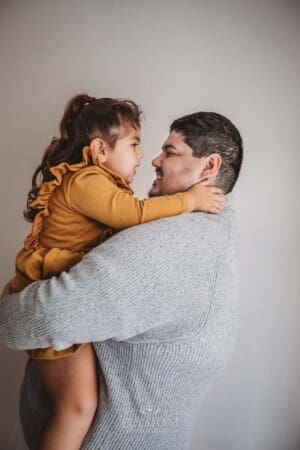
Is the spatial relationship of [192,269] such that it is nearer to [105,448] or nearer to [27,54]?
[105,448]

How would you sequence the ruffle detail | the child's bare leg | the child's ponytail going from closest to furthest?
1. the child's bare leg
2. the ruffle detail
3. the child's ponytail

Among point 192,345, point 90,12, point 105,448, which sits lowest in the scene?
point 105,448

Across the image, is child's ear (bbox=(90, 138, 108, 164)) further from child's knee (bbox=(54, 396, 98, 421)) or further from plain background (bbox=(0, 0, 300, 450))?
child's knee (bbox=(54, 396, 98, 421))

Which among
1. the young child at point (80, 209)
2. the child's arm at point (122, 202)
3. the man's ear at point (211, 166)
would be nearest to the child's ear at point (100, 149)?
the young child at point (80, 209)

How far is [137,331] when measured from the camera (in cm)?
87

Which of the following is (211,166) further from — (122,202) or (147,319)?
(147,319)

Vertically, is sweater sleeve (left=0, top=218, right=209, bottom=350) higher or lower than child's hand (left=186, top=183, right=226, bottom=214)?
lower

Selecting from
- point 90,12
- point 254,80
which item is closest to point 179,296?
point 254,80

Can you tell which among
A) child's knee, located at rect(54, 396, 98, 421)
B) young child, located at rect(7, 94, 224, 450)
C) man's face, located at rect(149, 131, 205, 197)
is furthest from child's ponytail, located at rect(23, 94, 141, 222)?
child's knee, located at rect(54, 396, 98, 421)

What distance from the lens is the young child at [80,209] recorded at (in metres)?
1.00

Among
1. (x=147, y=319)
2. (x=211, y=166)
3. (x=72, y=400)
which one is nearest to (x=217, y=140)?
(x=211, y=166)

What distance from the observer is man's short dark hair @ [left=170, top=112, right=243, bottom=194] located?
1.14 metres

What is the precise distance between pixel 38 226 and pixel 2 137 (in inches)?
29.5

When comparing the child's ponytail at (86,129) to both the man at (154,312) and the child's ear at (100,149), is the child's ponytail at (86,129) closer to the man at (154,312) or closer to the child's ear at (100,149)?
the child's ear at (100,149)
